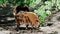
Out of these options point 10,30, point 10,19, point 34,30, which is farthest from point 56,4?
point 10,19

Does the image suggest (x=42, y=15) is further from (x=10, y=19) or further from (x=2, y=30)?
(x=10, y=19)

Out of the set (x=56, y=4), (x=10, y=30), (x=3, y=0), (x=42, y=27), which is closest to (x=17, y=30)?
(x=10, y=30)

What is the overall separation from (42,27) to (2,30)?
4.02 feet

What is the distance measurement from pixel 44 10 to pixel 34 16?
457 mm

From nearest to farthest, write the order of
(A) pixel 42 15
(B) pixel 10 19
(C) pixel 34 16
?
(C) pixel 34 16 < (A) pixel 42 15 < (B) pixel 10 19

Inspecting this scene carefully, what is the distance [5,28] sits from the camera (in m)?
8.45

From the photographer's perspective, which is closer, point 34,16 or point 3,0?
point 34,16

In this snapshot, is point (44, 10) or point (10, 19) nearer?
point (44, 10)

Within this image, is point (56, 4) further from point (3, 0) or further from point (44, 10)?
point (3, 0)

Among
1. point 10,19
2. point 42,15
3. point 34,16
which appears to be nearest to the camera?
point 34,16

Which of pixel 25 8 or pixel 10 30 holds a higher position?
pixel 25 8

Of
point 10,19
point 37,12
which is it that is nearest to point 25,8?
point 37,12

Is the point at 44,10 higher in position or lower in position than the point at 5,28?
higher

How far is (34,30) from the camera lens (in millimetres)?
7852
